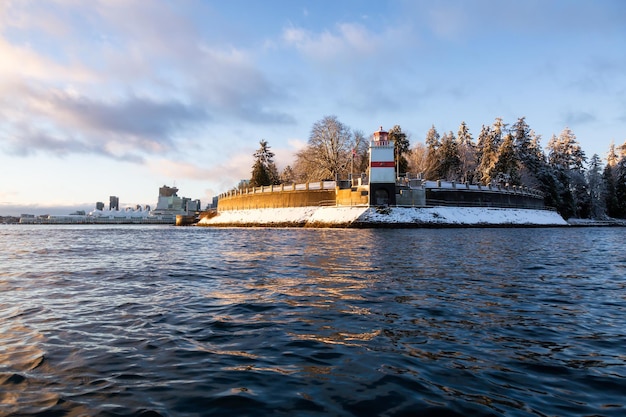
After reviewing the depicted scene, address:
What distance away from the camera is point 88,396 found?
350 centimetres

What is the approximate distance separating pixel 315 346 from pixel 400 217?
39964mm

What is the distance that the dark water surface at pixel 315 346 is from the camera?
11.2 ft

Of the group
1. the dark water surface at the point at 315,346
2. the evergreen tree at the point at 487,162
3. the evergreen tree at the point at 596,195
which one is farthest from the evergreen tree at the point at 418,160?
the dark water surface at the point at 315,346

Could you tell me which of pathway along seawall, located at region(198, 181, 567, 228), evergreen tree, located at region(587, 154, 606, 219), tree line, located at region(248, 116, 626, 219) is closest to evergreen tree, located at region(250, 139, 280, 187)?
tree line, located at region(248, 116, 626, 219)

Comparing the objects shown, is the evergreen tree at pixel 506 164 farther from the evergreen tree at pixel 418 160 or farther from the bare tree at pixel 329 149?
the bare tree at pixel 329 149

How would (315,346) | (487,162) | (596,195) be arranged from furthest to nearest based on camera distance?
(596,195), (487,162), (315,346)

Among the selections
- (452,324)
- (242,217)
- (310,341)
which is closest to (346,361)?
(310,341)

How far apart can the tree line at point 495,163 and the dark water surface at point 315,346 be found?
192 feet

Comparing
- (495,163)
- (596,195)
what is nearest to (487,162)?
(495,163)

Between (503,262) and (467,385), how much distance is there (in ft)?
36.2

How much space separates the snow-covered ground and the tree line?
13372 mm

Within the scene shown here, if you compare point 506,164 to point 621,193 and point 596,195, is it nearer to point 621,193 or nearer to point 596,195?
point 596,195

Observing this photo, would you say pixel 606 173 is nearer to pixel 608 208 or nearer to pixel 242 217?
pixel 608 208

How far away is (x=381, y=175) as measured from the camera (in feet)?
151
